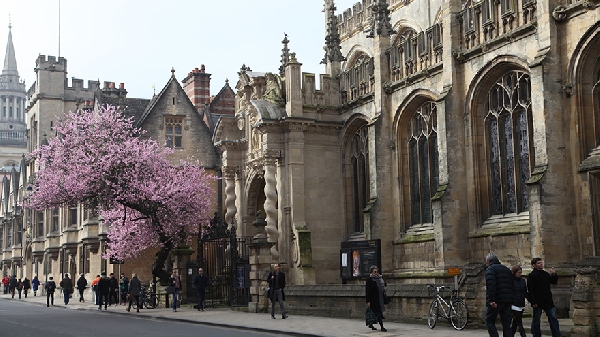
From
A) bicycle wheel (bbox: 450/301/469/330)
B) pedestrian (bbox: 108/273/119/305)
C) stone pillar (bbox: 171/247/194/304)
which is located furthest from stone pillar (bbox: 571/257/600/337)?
pedestrian (bbox: 108/273/119/305)

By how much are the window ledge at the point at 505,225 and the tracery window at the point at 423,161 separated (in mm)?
3205

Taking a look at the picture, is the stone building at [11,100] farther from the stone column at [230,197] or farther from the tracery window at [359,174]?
the tracery window at [359,174]

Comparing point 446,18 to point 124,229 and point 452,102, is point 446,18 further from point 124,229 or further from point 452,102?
point 124,229

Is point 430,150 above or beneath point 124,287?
above

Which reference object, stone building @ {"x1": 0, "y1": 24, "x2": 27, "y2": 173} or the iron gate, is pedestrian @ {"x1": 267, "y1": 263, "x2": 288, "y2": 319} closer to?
the iron gate

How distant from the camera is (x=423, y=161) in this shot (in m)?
26.9

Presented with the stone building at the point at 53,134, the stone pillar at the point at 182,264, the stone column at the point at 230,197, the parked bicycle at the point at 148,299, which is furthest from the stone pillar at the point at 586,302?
the stone building at the point at 53,134

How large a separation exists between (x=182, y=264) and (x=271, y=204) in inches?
184

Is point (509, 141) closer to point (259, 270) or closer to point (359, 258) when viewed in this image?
point (359, 258)

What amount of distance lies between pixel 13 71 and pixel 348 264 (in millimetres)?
140375

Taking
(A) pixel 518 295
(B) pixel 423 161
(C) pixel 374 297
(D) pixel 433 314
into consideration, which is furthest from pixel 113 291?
(A) pixel 518 295

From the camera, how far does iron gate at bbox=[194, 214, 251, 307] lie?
29188 mm

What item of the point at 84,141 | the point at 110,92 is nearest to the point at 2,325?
the point at 84,141

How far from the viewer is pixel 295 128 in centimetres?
3002
